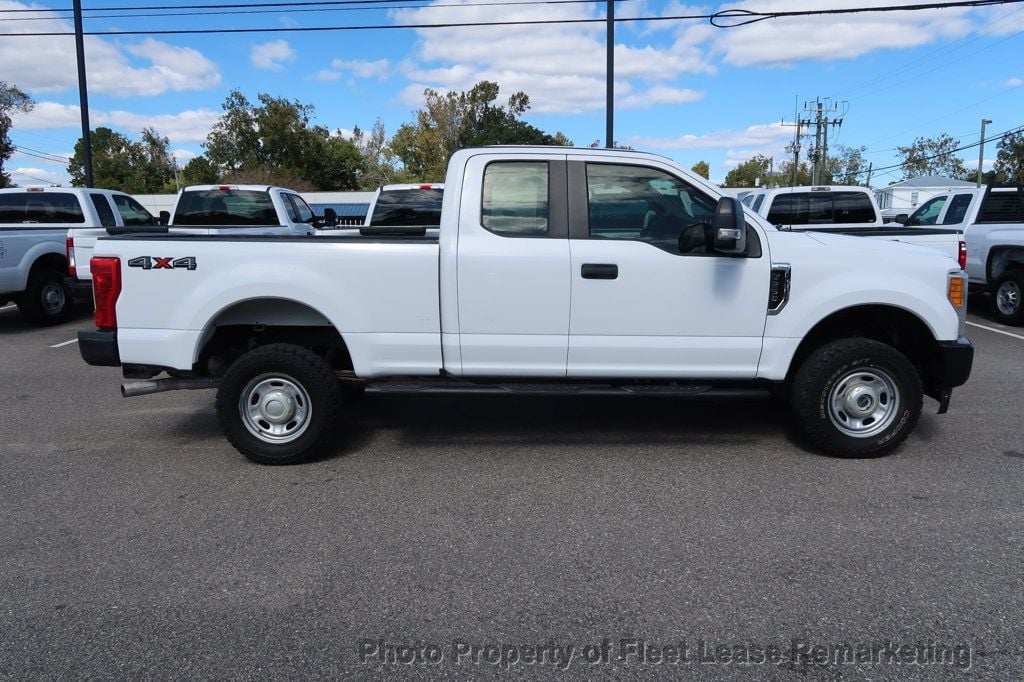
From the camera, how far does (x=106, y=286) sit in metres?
5.07

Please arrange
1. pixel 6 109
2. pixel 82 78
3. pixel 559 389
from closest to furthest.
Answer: pixel 559 389 → pixel 82 78 → pixel 6 109

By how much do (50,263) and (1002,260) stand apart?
13507mm

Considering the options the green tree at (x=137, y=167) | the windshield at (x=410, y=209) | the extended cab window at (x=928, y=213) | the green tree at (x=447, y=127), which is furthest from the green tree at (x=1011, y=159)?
the green tree at (x=137, y=167)

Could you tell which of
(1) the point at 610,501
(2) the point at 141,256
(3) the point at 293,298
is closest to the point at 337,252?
(3) the point at 293,298

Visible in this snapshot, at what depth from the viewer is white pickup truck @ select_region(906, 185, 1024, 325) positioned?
36.9 ft

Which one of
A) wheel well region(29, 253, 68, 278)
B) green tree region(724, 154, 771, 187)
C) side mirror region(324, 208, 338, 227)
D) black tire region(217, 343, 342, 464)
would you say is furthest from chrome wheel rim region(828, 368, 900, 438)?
green tree region(724, 154, 771, 187)

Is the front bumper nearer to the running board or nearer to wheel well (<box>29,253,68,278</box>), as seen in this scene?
the running board

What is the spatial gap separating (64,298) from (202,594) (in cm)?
969

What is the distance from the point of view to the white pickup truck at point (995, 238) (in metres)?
11.2

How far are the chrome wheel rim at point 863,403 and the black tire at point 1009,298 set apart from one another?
24.5 ft

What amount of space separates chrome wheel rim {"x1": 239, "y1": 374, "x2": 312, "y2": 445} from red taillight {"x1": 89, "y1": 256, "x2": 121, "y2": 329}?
0.97m

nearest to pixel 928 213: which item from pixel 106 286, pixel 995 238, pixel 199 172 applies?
pixel 995 238

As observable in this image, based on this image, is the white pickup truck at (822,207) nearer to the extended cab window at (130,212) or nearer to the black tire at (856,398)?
the black tire at (856,398)

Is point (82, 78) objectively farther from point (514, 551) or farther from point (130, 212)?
point (514, 551)
